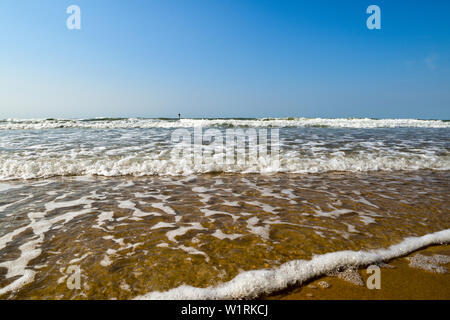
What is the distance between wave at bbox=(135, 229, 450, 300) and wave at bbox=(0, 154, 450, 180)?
4.20 m

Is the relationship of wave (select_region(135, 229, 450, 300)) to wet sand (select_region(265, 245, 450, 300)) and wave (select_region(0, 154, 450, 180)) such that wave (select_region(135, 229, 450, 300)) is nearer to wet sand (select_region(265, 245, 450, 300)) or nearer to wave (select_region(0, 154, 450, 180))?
wet sand (select_region(265, 245, 450, 300))

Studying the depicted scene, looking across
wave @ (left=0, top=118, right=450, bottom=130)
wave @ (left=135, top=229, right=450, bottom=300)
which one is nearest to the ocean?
wave @ (left=135, top=229, right=450, bottom=300)

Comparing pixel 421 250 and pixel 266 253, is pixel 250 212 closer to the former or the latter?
pixel 266 253

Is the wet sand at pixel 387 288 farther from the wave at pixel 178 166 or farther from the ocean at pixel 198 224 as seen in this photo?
the wave at pixel 178 166

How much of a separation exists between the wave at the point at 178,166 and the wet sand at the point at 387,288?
454cm

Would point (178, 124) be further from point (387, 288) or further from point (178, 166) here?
point (387, 288)

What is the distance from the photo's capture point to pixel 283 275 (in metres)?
2.38

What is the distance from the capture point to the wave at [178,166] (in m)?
6.66

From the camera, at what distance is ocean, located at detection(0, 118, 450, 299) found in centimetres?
233

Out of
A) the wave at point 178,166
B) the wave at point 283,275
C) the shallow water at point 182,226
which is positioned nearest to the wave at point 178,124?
the wave at point 178,166

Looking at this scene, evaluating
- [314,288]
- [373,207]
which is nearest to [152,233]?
[314,288]

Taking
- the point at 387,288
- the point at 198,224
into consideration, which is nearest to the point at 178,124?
the point at 198,224

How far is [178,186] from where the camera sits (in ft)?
18.0
